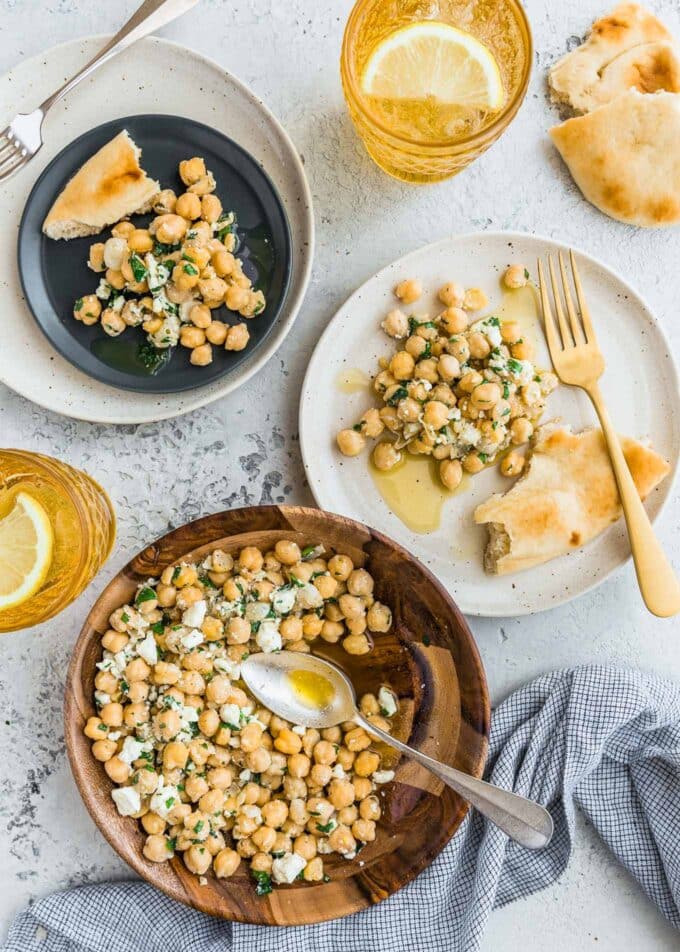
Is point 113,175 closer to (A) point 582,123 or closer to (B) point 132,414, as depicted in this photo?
(B) point 132,414

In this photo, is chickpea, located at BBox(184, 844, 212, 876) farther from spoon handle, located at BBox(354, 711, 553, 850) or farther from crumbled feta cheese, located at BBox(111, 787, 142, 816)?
spoon handle, located at BBox(354, 711, 553, 850)

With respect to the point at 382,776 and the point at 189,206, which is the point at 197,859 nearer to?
the point at 382,776

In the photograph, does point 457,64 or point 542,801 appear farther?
point 542,801

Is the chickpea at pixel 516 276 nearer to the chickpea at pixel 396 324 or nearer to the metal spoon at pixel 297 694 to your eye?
the chickpea at pixel 396 324

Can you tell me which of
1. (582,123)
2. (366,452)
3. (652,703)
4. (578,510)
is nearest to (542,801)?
(652,703)

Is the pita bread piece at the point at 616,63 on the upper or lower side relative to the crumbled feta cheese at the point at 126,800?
upper

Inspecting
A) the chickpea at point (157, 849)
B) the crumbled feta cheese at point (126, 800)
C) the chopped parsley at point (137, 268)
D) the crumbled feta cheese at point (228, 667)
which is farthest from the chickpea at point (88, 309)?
the chickpea at point (157, 849)

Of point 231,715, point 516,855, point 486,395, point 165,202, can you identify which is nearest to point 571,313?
point 486,395
